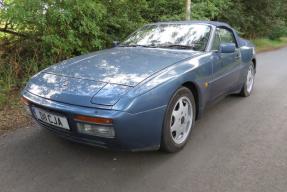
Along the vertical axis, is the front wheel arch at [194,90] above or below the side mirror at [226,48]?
below

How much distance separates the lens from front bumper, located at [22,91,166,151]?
2.84 metres

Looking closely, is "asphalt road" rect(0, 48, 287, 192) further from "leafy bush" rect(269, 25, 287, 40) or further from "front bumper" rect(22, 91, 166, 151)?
"leafy bush" rect(269, 25, 287, 40)

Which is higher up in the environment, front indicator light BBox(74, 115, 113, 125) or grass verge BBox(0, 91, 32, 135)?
front indicator light BBox(74, 115, 113, 125)

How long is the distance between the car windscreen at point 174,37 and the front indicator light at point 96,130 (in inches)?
72.7

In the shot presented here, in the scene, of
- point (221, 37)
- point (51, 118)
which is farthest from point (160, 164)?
point (221, 37)

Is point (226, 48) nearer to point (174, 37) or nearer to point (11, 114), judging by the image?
point (174, 37)

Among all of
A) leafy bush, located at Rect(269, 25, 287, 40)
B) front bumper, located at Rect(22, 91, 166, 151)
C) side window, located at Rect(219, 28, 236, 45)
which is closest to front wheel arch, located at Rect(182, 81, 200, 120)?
front bumper, located at Rect(22, 91, 166, 151)

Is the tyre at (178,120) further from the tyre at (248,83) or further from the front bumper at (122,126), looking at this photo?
the tyre at (248,83)

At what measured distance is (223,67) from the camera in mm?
4465

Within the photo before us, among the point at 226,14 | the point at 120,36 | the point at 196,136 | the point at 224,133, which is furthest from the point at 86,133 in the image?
the point at 226,14

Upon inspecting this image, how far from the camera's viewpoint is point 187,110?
12.1 feet

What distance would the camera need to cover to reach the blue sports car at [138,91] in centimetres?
290

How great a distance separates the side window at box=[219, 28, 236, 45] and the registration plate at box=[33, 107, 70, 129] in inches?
108

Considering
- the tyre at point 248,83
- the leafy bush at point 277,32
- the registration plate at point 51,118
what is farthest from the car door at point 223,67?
the leafy bush at point 277,32
